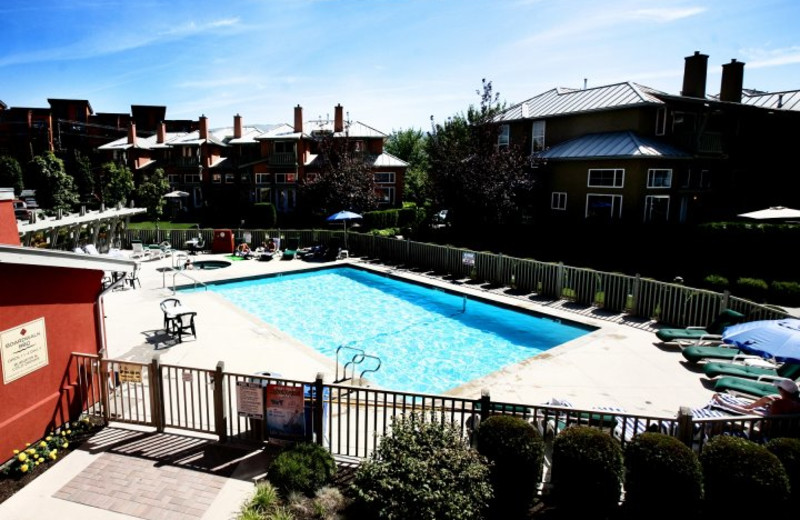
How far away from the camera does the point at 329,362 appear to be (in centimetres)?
1201

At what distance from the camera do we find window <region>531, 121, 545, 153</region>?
2983cm

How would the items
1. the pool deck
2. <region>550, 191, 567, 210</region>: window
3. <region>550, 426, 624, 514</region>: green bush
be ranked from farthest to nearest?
<region>550, 191, 567, 210</region>: window → the pool deck → <region>550, 426, 624, 514</region>: green bush

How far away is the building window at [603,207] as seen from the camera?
24.9 meters

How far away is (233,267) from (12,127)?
48579 mm

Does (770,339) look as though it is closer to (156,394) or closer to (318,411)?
(318,411)

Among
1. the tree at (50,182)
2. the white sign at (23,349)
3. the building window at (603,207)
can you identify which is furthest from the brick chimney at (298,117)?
the white sign at (23,349)

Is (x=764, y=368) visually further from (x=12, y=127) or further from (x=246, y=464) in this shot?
(x=12, y=127)

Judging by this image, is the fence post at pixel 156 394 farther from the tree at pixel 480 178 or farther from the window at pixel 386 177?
the window at pixel 386 177

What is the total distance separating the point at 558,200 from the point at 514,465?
938 inches

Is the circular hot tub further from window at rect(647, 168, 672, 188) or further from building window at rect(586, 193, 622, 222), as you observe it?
window at rect(647, 168, 672, 188)

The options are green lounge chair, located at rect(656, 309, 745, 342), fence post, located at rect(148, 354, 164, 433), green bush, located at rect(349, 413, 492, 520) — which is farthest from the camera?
green lounge chair, located at rect(656, 309, 745, 342)

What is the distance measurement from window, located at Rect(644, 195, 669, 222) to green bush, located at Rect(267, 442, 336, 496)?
22026mm

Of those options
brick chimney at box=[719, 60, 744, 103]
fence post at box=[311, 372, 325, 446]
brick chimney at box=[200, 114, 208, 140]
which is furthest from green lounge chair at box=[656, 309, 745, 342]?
brick chimney at box=[200, 114, 208, 140]

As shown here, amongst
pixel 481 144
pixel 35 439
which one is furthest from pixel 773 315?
pixel 481 144
